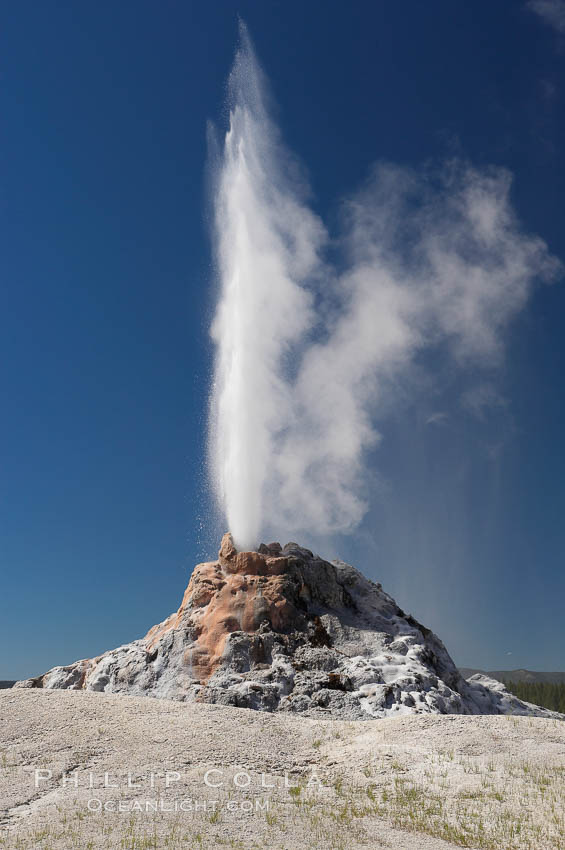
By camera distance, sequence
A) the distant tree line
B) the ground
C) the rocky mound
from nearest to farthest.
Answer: the ground
the rocky mound
the distant tree line

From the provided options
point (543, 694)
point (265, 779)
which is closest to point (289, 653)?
point (265, 779)

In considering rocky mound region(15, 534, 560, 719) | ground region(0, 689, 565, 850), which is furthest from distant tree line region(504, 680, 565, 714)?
ground region(0, 689, 565, 850)

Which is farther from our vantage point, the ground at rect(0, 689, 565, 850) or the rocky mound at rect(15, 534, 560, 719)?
the rocky mound at rect(15, 534, 560, 719)

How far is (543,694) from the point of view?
11125 centimetres

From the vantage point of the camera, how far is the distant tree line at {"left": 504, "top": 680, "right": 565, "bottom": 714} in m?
104

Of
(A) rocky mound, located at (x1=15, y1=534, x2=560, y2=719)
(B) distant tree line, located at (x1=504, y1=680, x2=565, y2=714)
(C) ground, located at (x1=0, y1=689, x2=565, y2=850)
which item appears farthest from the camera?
(B) distant tree line, located at (x1=504, y1=680, x2=565, y2=714)

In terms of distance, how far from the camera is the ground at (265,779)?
13.8m

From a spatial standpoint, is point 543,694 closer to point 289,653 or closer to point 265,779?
point 289,653

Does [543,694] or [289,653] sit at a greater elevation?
[543,694]

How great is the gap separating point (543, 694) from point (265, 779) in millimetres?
111291

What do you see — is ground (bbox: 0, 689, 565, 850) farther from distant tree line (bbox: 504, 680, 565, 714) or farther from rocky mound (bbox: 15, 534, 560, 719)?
distant tree line (bbox: 504, 680, 565, 714)

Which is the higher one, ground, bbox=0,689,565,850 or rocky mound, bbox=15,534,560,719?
rocky mound, bbox=15,534,560,719

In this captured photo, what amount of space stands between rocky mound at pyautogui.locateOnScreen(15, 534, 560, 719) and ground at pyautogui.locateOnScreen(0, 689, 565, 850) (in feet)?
21.4

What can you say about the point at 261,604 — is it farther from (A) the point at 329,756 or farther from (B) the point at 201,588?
(A) the point at 329,756
